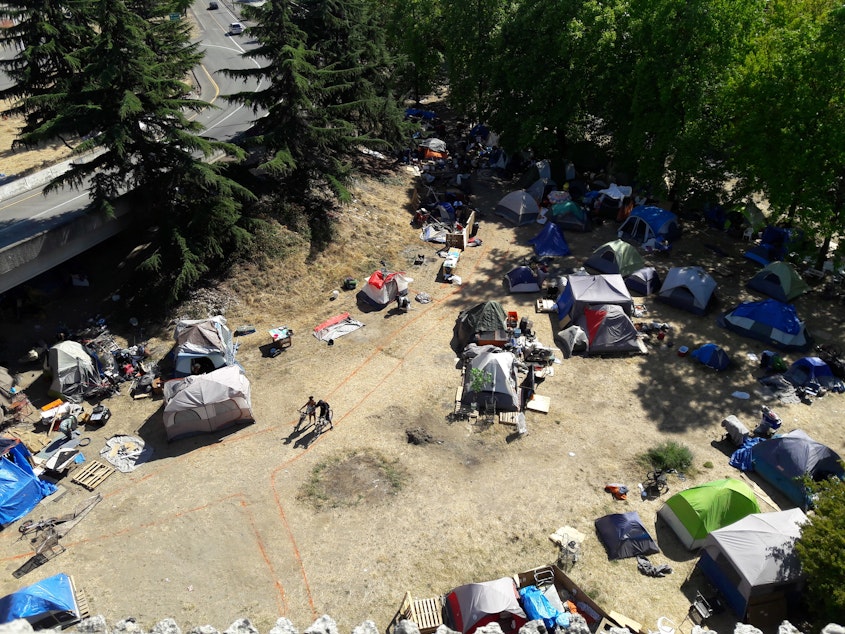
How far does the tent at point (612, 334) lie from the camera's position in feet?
70.4

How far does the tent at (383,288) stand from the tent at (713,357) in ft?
39.5

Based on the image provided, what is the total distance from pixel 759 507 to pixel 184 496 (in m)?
16.2

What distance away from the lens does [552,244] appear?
28031mm

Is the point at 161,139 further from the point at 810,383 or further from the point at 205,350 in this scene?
the point at 810,383

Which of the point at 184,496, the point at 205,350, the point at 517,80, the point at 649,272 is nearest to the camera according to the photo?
the point at 184,496

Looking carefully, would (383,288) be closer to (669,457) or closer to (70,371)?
(70,371)

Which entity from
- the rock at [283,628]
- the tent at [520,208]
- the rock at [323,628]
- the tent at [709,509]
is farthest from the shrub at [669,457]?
the tent at [520,208]

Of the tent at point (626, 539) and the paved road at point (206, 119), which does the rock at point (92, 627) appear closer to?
the tent at point (626, 539)

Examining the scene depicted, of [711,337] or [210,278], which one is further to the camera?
[210,278]

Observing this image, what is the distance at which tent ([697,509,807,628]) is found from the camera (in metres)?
13.0

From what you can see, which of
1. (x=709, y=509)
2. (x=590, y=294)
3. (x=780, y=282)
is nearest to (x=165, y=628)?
(x=709, y=509)

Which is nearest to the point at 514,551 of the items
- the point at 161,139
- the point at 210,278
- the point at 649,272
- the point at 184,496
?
the point at 184,496

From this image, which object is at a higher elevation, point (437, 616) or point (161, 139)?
point (161, 139)

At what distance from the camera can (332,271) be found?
26547 millimetres
